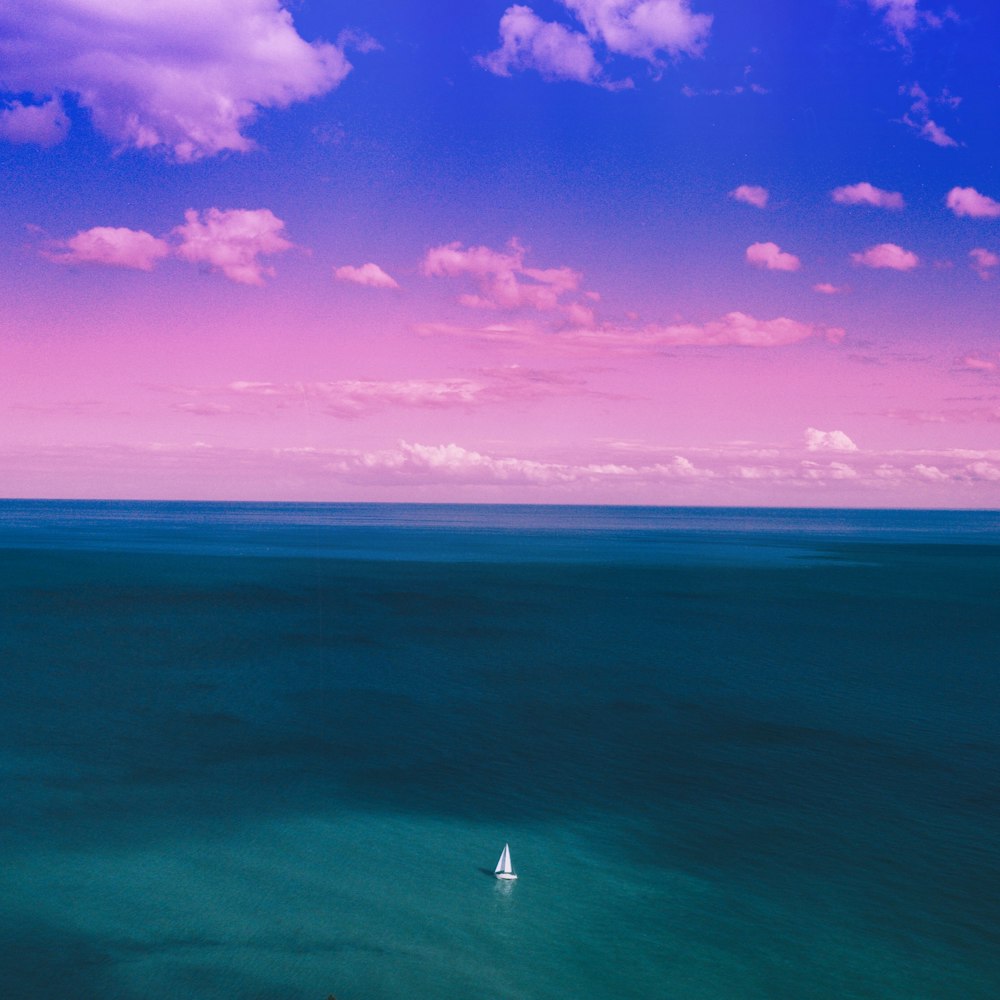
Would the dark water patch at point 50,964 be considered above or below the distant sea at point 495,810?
below

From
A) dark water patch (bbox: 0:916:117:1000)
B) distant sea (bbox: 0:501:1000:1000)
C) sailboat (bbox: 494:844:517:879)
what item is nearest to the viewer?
dark water patch (bbox: 0:916:117:1000)

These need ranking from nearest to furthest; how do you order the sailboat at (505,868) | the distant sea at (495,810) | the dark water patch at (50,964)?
the dark water patch at (50,964) < the distant sea at (495,810) < the sailboat at (505,868)

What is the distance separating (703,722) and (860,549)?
148386mm

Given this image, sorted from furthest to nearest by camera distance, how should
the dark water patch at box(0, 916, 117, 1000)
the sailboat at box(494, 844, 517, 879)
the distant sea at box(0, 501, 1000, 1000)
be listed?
the sailboat at box(494, 844, 517, 879), the distant sea at box(0, 501, 1000, 1000), the dark water patch at box(0, 916, 117, 1000)

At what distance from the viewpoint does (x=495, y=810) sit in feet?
97.5

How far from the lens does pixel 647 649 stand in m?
60.1

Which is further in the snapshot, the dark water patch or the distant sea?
the distant sea

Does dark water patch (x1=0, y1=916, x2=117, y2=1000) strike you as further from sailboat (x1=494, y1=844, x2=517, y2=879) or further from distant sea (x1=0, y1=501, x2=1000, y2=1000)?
sailboat (x1=494, y1=844, x2=517, y2=879)

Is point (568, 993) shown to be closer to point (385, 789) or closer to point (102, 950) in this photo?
point (102, 950)

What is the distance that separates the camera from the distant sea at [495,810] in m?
20.2

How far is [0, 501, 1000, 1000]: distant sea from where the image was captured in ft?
66.1

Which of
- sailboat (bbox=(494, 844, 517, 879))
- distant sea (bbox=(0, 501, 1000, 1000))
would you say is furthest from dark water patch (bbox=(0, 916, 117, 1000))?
sailboat (bbox=(494, 844, 517, 879))

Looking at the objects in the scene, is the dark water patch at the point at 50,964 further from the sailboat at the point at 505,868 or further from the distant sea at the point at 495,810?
the sailboat at the point at 505,868

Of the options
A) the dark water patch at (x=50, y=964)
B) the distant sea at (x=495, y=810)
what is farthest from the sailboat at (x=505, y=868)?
the dark water patch at (x=50, y=964)
